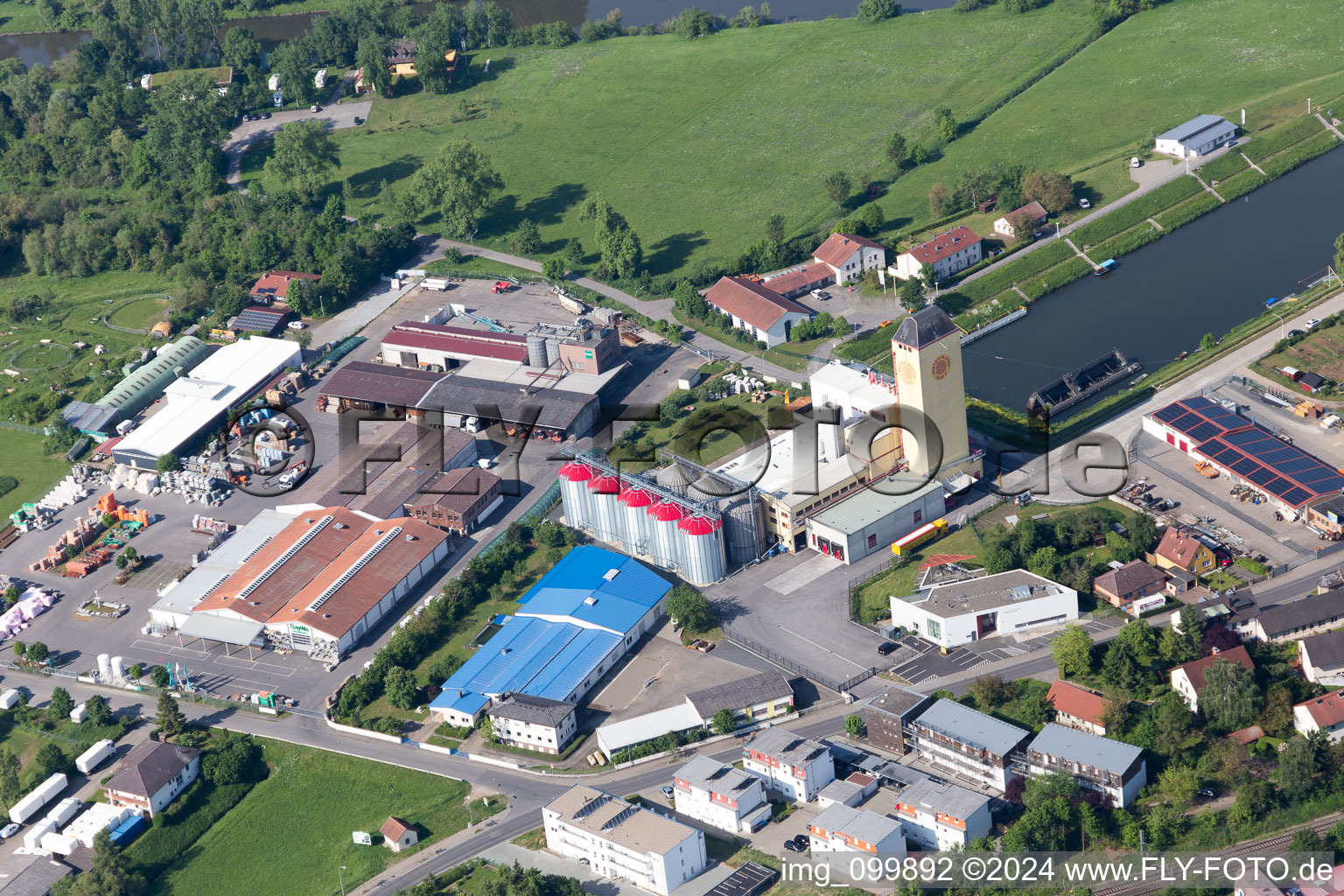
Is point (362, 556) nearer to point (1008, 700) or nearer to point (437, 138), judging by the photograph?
point (1008, 700)

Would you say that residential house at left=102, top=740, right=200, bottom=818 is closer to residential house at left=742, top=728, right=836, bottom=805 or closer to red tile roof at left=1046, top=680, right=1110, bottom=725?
residential house at left=742, top=728, right=836, bottom=805

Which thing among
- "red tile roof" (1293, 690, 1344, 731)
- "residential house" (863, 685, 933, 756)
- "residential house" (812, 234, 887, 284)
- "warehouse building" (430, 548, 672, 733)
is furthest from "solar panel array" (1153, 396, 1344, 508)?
"warehouse building" (430, 548, 672, 733)

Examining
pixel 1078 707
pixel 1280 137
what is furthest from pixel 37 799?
pixel 1280 137

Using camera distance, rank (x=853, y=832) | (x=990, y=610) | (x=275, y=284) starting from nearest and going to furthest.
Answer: (x=853, y=832), (x=990, y=610), (x=275, y=284)

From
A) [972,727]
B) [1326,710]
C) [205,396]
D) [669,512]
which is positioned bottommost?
[972,727]

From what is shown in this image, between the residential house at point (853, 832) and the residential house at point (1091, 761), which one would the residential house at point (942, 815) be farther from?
the residential house at point (1091, 761)

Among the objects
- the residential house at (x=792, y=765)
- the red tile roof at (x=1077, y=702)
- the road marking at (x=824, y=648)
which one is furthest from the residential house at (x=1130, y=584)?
the residential house at (x=792, y=765)

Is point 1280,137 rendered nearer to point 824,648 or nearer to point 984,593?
point 984,593
